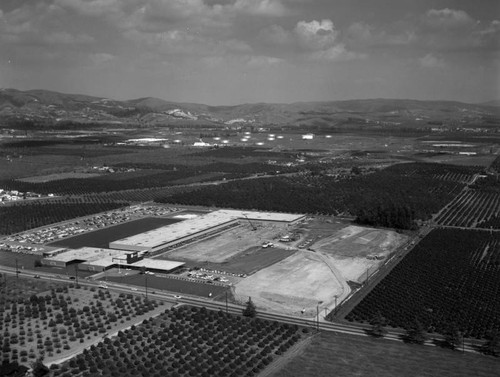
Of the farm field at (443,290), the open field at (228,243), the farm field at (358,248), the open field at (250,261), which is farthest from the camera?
the open field at (228,243)

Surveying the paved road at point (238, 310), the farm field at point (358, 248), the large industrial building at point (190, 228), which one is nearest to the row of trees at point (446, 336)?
the paved road at point (238, 310)

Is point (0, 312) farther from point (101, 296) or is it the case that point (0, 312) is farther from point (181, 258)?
point (181, 258)

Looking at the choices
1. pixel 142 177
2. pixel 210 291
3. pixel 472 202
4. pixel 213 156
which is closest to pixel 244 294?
pixel 210 291

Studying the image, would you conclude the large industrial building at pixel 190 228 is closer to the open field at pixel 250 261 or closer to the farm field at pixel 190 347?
the open field at pixel 250 261

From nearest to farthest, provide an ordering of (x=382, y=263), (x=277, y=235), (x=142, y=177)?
(x=382, y=263), (x=277, y=235), (x=142, y=177)

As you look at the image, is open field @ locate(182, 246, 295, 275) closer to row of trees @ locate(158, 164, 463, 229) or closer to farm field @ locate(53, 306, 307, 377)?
farm field @ locate(53, 306, 307, 377)

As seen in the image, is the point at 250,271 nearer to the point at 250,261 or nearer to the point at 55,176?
the point at 250,261
